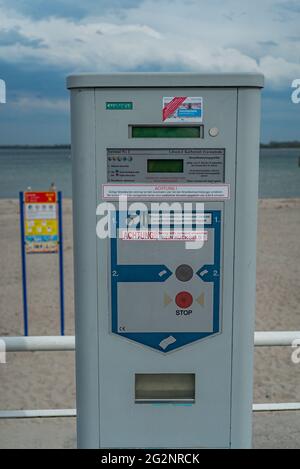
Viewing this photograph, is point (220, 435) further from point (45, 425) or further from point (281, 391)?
point (281, 391)

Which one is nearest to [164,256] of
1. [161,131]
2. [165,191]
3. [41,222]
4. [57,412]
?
[165,191]

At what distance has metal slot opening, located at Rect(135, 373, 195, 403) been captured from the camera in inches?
89.0

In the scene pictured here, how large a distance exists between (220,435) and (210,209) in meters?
0.91

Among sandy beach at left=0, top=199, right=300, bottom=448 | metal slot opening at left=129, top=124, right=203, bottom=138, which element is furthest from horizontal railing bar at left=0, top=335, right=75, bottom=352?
metal slot opening at left=129, top=124, right=203, bottom=138

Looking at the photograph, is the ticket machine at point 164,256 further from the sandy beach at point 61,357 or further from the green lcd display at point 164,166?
the sandy beach at point 61,357

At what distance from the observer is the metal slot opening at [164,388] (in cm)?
226

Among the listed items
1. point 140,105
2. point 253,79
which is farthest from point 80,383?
point 253,79

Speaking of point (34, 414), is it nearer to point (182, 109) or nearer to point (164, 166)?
point (164, 166)

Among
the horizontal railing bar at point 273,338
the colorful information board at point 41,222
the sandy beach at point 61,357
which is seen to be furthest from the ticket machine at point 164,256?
the colorful information board at point 41,222

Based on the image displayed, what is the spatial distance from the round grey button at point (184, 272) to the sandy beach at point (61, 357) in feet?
6.62

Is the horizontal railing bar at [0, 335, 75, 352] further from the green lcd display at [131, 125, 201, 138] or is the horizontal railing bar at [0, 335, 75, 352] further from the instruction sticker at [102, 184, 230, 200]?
the green lcd display at [131, 125, 201, 138]

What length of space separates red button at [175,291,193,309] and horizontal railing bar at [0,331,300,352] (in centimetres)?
149
